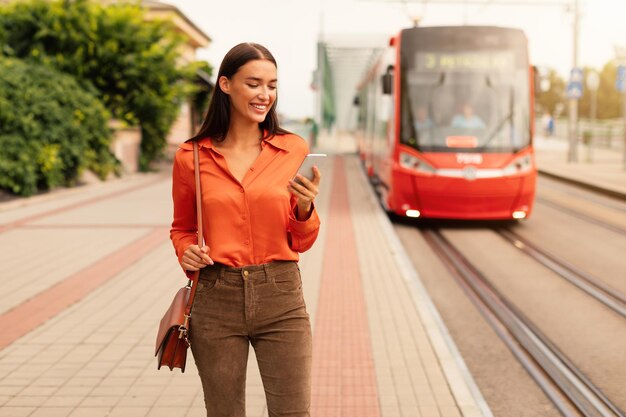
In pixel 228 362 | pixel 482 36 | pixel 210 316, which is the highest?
pixel 482 36

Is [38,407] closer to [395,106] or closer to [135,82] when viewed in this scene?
[395,106]

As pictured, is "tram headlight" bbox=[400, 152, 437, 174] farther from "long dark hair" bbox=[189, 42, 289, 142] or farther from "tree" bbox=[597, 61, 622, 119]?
"tree" bbox=[597, 61, 622, 119]

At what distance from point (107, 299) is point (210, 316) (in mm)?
4501

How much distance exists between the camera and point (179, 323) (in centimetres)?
250

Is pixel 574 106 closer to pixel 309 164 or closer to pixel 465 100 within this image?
pixel 465 100

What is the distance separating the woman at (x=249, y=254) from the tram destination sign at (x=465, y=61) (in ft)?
31.1

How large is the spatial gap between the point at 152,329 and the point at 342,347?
1.54 m

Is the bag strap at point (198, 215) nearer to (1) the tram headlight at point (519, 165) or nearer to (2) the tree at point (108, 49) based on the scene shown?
(1) the tram headlight at point (519, 165)

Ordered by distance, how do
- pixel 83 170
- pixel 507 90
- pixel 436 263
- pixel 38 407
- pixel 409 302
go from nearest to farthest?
pixel 38 407 < pixel 409 302 < pixel 436 263 < pixel 507 90 < pixel 83 170

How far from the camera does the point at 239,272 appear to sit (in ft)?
8.00

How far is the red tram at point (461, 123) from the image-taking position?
Result: 1108cm

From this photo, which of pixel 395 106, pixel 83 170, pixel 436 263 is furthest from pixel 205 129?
pixel 83 170

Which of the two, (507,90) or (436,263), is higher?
(507,90)

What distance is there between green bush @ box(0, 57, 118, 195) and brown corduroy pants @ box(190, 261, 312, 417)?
38.5 feet
